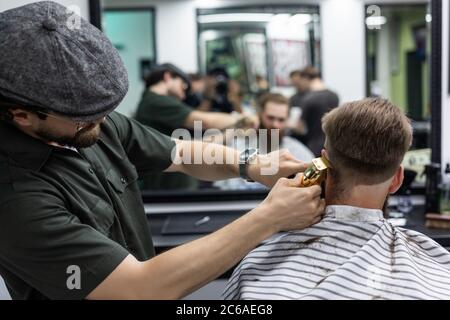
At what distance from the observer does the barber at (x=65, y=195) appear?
3.11 ft

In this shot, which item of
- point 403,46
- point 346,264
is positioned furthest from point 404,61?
point 346,264

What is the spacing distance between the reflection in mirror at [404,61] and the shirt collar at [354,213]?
3.54ft

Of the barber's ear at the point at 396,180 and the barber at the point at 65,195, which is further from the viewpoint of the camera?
the barber's ear at the point at 396,180

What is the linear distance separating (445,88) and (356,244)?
1287 millimetres

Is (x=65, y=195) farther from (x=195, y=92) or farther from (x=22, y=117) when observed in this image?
(x=195, y=92)

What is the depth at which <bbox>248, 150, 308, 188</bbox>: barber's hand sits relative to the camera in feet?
4.72

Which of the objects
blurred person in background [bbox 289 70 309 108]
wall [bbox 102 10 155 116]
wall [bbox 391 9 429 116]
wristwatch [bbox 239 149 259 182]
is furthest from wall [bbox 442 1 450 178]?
wall [bbox 102 10 155 116]

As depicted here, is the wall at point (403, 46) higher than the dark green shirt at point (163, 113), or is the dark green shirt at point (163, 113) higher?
the wall at point (403, 46)

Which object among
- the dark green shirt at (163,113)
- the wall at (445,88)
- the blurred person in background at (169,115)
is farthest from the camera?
the dark green shirt at (163,113)

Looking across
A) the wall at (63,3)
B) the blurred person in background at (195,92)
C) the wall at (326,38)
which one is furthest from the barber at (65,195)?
the wall at (326,38)

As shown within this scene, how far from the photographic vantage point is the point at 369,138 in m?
1.16

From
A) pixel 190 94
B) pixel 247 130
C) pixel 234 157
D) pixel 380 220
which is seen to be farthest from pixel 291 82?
pixel 380 220

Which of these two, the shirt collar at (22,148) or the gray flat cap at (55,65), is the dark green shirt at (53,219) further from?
the gray flat cap at (55,65)

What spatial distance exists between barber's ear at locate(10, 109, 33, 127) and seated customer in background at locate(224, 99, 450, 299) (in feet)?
2.17
